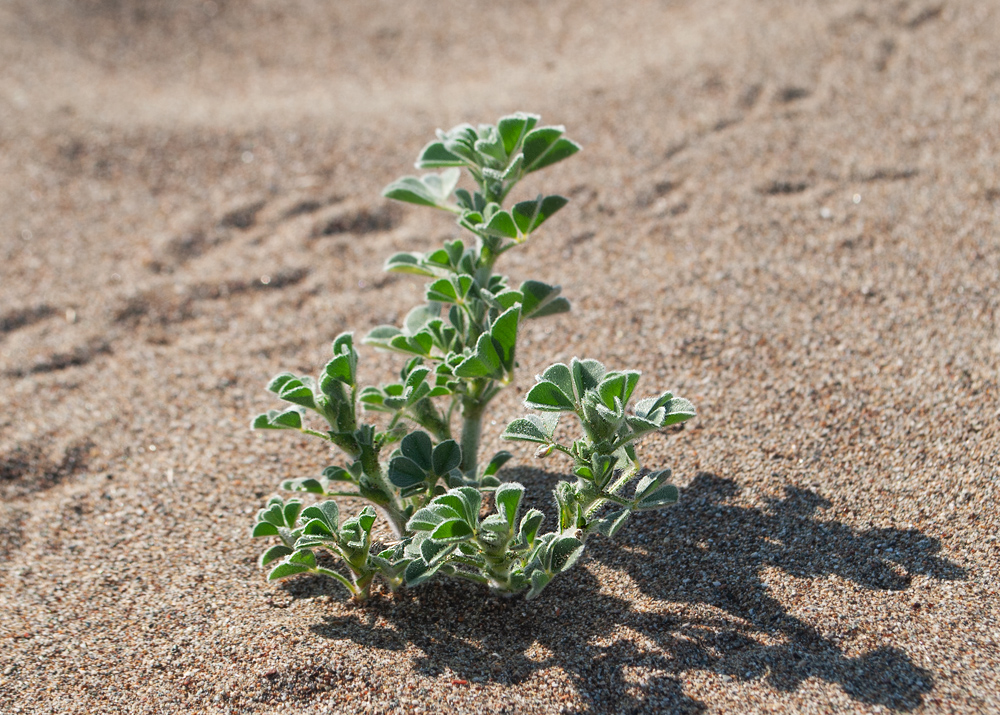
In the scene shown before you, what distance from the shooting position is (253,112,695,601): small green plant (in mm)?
1483

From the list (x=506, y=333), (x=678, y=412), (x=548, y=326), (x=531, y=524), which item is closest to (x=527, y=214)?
(x=506, y=333)

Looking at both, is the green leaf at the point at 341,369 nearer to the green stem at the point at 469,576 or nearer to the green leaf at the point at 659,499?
the green stem at the point at 469,576

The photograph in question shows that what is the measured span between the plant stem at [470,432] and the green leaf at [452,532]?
38 cm

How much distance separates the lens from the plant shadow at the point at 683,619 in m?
1.53

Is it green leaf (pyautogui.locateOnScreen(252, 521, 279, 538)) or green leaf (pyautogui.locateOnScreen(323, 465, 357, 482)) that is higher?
green leaf (pyautogui.locateOnScreen(323, 465, 357, 482))

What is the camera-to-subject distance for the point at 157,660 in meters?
1.65

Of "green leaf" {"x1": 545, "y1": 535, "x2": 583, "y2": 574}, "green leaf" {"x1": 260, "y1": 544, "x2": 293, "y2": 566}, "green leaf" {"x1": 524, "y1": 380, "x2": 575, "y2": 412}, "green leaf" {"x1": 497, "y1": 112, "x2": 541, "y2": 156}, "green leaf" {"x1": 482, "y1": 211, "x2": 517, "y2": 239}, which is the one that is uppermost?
"green leaf" {"x1": 497, "y1": 112, "x2": 541, "y2": 156}

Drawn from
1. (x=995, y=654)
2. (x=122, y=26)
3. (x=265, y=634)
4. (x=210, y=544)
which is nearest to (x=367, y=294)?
(x=210, y=544)

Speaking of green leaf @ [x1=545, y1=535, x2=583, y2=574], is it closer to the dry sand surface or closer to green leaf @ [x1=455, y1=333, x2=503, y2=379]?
the dry sand surface

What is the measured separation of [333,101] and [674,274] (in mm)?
1938

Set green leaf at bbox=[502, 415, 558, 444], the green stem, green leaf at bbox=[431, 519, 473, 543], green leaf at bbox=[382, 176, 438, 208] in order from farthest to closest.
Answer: green leaf at bbox=[382, 176, 438, 208]
the green stem
green leaf at bbox=[502, 415, 558, 444]
green leaf at bbox=[431, 519, 473, 543]

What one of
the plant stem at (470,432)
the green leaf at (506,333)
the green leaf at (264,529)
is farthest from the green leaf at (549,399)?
the green leaf at (264,529)

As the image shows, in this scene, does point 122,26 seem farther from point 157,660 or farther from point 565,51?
point 157,660

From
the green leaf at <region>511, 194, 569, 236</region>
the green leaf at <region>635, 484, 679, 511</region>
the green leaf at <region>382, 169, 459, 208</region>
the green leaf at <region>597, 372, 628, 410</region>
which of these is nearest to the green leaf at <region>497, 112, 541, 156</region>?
the green leaf at <region>511, 194, 569, 236</region>
